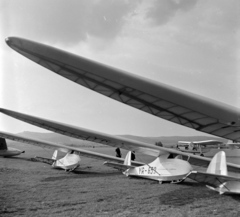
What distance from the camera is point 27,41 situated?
2982 mm

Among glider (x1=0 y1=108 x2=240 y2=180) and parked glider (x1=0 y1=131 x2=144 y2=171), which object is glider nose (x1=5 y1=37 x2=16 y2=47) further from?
parked glider (x1=0 y1=131 x2=144 y2=171)

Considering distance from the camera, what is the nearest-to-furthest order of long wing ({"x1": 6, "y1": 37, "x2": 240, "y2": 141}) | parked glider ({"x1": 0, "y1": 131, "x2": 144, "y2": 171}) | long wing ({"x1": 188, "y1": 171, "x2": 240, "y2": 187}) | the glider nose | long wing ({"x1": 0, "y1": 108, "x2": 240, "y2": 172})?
1. the glider nose
2. long wing ({"x1": 6, "y1": 37, "x2": 240, "y2": 141})
3. long wing ({"x1": 188, "y1": 171, "x2": 240, "y2": 187})
4. long wing ({"x1": 0, "y1": 108, "x2": 240, "y2": 172})
5. parked glider ({"x1": 0, "y1": 131, "x2": 144, "y2": 171})

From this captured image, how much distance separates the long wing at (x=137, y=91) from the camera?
3080 mm

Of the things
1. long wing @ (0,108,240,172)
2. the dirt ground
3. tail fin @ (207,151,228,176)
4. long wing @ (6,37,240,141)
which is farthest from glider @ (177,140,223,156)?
long wing @ (6,37,240,141)

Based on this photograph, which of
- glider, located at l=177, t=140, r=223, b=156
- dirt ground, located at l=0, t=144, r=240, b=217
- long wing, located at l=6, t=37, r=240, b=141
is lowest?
dirt ground, located at l=0, t=144, r=240, b=217

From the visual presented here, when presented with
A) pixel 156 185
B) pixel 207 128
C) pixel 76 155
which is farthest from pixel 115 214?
pixel 76 155

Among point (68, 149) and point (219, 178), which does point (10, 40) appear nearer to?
point (219, 178)

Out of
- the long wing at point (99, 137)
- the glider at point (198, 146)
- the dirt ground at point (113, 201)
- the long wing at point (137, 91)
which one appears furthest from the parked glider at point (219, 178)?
the glider at point (198, 146)

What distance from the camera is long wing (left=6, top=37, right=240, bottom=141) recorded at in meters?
3.08

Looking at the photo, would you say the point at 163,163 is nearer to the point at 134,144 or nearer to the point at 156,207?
the point at 134,144

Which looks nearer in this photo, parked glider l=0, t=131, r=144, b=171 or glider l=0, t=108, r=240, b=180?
glider l=0, t=108, r=240, b=180

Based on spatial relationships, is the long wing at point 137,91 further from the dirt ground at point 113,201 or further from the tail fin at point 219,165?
the tail fin at point 219,165

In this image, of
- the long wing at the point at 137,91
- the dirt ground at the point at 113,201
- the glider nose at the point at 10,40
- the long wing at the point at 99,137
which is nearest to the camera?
the glider nose at the point at 10,40

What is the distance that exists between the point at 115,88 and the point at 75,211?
142 inches
